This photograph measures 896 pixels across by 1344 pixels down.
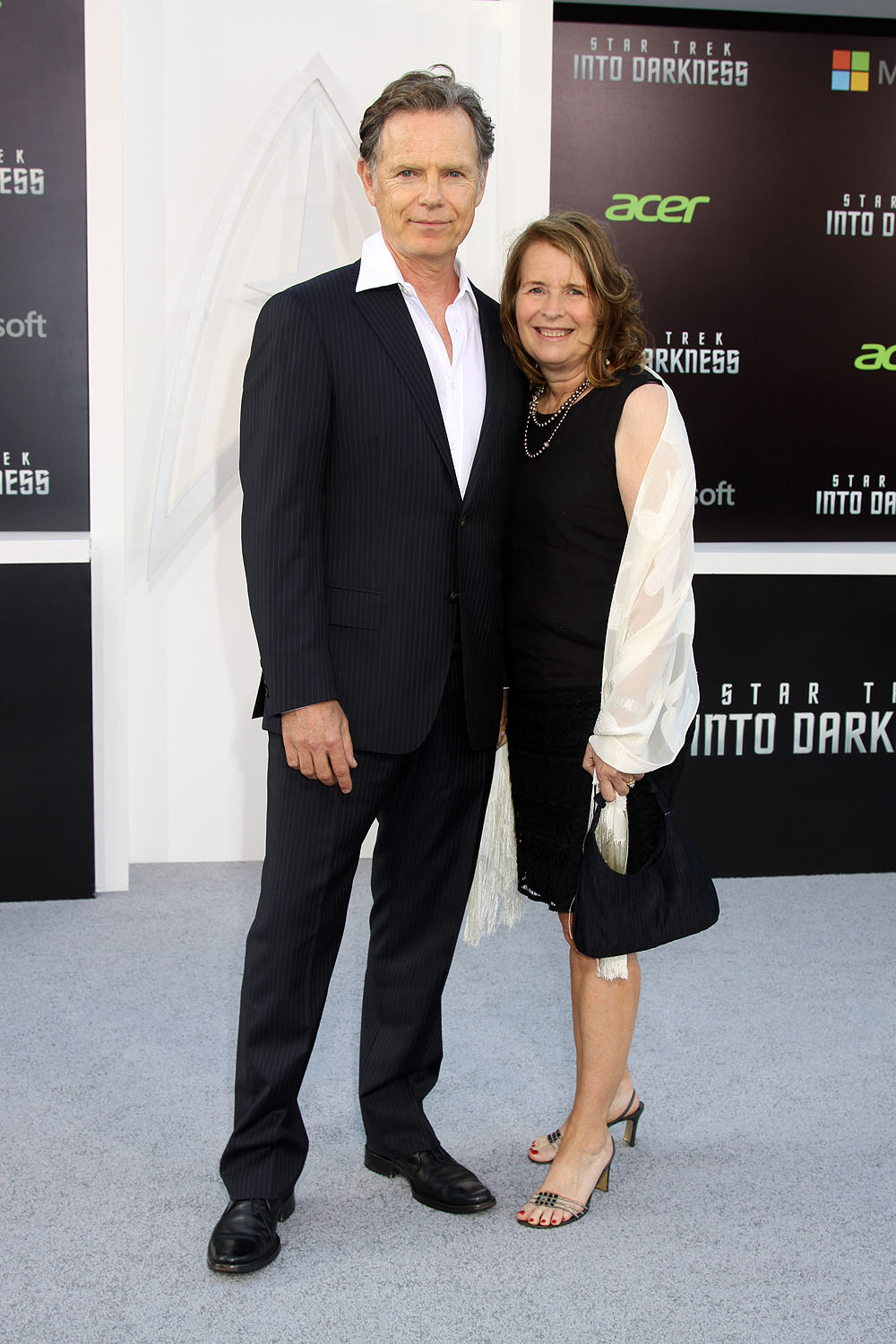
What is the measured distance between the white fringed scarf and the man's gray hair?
0.46m

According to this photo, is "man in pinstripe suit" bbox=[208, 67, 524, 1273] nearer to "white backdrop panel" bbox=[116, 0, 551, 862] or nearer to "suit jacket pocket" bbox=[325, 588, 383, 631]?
"suit jacket pocket" bbox=[325, 588, 383, 631]

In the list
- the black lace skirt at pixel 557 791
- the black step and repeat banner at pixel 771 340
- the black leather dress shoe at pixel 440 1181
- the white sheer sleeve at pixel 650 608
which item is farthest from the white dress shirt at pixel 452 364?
the black step and repeat banner at pixel 771 340

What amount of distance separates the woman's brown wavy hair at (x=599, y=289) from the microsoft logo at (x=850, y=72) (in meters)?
2.23

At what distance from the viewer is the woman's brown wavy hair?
181cm

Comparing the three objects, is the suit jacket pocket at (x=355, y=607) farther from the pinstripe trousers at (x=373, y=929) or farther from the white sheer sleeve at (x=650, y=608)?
the white sheer sleeve at (x=650, y=608)

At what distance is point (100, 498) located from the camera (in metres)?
3.42

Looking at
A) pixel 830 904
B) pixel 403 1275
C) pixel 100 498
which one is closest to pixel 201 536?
pixel 100 498

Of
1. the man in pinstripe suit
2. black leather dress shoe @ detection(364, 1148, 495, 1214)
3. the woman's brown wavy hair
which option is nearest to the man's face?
the man in pinstripe suit

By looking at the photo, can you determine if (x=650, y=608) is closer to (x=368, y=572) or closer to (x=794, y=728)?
(x=368, y=572)

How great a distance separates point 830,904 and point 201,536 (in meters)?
2.03

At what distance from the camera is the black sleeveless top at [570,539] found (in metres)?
1.83

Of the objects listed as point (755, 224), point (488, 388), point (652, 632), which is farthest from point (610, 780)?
point (755, 224)

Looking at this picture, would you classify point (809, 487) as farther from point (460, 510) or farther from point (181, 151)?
point (460, 510)

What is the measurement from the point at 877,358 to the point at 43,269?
2.32 metres
